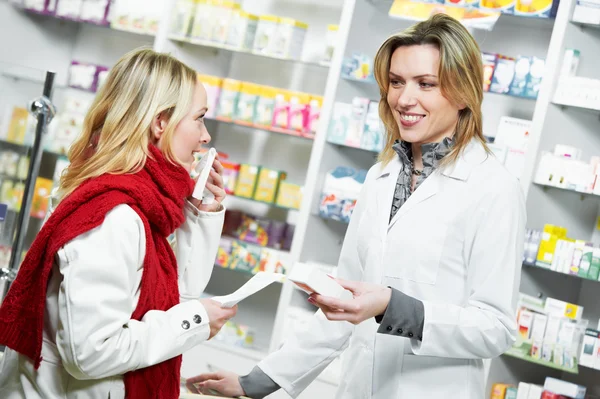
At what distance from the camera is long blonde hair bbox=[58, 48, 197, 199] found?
192cm

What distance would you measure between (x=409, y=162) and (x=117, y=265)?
3.17ft

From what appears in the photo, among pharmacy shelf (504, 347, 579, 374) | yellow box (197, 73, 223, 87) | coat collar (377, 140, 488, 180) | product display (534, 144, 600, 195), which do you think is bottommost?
pharmacy shelf (504, 347, 579, 374)

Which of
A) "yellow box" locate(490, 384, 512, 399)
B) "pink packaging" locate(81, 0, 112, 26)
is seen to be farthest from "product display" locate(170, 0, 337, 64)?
"yellow box" locate(490, 384, 512, 399)

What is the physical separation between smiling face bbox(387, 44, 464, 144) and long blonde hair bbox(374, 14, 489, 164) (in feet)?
0.07

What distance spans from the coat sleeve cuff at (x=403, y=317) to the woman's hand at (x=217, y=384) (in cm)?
52

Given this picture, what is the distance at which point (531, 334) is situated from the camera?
169 inches

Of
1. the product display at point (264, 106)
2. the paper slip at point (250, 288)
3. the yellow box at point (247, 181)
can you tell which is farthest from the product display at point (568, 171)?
the paper slip at point (250, 288)

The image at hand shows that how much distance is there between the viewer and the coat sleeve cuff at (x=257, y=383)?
7.49ft

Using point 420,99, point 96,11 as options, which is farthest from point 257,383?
point 96,11

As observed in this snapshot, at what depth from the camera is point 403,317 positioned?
194 cm

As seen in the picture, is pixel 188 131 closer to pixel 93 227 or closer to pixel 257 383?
pixel 93 227

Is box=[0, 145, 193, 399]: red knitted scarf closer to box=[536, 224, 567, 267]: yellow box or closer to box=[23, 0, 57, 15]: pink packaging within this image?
box=[536, 224, 567, 267]: yellow box

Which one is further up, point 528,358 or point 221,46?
point 221,46

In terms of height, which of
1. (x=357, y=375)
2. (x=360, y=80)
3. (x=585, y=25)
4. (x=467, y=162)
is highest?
(x=585, y=25)
